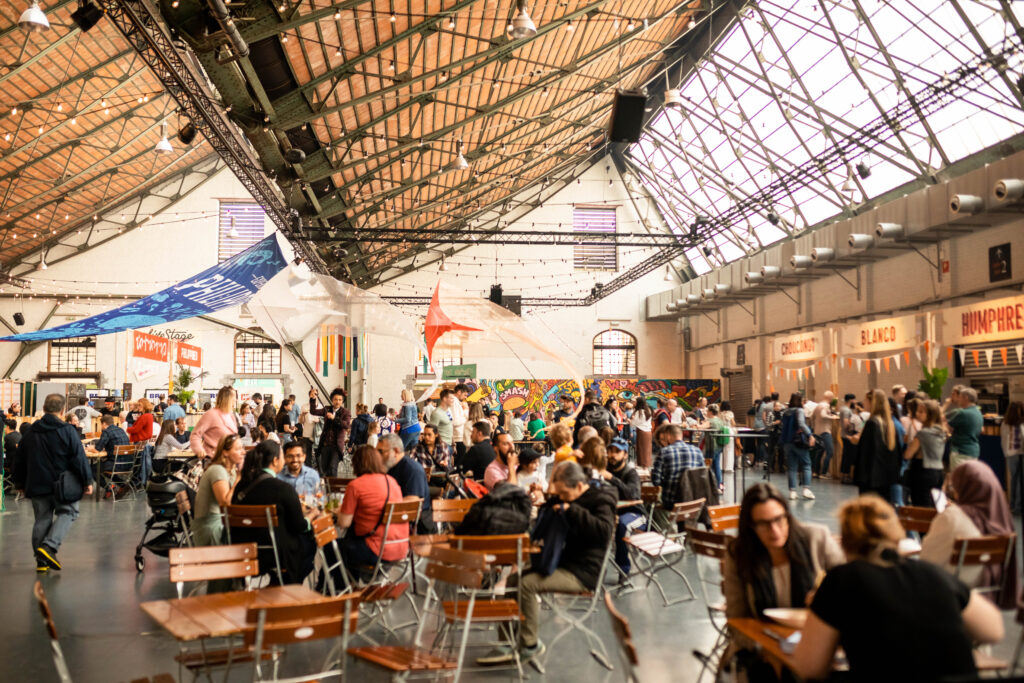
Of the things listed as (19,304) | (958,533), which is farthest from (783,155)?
(19,304)

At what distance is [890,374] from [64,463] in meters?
12.6

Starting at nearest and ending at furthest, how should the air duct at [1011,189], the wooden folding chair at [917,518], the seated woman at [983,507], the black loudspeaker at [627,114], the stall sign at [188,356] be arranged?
the seated woman at [983,507]
the wooden folding chair at [917,518]
the air duct at [1011,189]
the black loudspeaker at [627,114]
the stall sign at [188,356]

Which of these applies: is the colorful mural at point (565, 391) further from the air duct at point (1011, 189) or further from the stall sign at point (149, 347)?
the air duct at point (1011, 189)

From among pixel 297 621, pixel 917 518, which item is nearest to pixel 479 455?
pixel 917 518

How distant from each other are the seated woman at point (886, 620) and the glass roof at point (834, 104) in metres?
9.50

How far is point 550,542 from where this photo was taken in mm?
4188

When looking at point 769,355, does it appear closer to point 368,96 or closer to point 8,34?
A: point 368,96

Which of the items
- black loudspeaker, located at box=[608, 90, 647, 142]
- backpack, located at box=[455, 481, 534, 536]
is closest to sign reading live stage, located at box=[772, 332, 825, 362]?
black loudspeaker, located at box=[608, 90, 647, 142]

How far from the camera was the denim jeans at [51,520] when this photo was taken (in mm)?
6465

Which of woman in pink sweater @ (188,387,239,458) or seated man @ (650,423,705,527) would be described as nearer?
seated man @ (650,423,705,527)

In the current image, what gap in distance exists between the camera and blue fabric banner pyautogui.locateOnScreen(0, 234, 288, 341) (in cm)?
929

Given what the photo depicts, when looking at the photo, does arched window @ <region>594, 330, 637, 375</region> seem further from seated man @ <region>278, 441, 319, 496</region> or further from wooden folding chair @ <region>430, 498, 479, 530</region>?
wooden folding chair @ <region>430, 498, 479, 530</region>

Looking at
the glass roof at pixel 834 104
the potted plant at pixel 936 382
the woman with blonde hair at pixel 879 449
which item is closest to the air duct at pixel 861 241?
the glass roof at pixel 834 104

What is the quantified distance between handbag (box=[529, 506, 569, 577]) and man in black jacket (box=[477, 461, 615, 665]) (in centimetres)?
3
